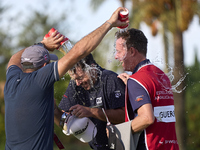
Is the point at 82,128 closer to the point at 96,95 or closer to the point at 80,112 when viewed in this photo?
the point at 80,112

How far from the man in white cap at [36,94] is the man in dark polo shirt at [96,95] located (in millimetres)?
881

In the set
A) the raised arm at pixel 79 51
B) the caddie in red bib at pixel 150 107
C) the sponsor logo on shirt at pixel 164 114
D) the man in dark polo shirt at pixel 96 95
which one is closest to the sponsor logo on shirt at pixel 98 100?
the man in dark polo shirt at pixel 96 95

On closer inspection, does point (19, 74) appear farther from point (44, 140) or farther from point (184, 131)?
point (184, 131)

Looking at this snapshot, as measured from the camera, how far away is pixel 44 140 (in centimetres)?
354

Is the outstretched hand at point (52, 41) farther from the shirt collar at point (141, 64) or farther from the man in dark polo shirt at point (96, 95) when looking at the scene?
the shirt collar at point (141, 64)

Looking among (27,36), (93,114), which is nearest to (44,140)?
(93,114)

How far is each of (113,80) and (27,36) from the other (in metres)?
17.4

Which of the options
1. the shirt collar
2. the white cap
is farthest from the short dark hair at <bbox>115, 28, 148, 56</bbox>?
the white cap

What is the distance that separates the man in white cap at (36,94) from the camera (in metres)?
3.41

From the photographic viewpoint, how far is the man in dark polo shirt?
14.8 feet

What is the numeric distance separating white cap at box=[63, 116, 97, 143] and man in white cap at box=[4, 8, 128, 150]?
27.6 inches

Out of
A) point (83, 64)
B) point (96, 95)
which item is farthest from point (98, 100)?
point (83, 64)

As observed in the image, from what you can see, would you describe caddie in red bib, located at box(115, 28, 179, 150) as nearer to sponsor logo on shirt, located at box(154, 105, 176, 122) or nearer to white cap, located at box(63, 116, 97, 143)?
sponsor logo on shirt, located at box(154, 105, 176, 122)

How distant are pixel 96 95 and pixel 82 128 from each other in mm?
653
